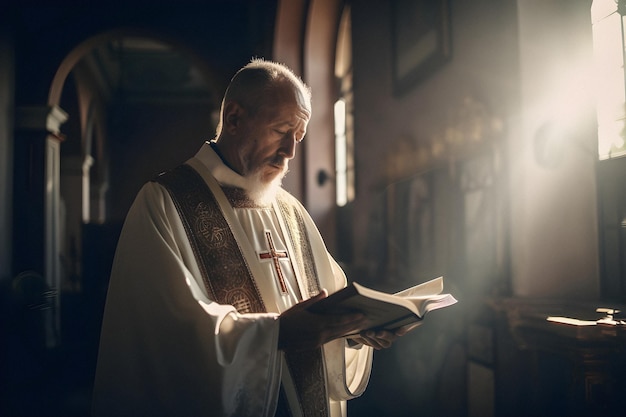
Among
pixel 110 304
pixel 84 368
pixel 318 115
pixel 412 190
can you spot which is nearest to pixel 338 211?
pixel 318 115

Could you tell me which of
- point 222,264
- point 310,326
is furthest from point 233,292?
point 310,326

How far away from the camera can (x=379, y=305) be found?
144 centimetres

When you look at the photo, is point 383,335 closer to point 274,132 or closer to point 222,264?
point 222,264

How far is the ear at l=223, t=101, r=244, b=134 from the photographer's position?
196 cm

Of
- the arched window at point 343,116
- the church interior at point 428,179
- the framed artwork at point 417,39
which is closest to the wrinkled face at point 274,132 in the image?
the church interior at point 428,179

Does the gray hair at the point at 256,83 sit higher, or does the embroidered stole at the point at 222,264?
the gray hair at the point at 256,83

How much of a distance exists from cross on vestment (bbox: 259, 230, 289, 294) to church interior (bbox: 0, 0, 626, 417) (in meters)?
0.97

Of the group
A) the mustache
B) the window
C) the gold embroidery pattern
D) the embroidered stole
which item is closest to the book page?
the embroidered stole

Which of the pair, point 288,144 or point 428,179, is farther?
point 428,179

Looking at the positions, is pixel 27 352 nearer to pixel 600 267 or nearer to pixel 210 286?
pixel 210 286

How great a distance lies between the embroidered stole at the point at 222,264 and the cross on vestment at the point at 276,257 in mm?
87

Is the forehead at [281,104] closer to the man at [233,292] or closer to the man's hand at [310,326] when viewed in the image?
the man at [233,292]

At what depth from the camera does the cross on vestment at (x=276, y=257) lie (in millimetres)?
1906

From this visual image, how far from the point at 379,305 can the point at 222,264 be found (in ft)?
1.95
